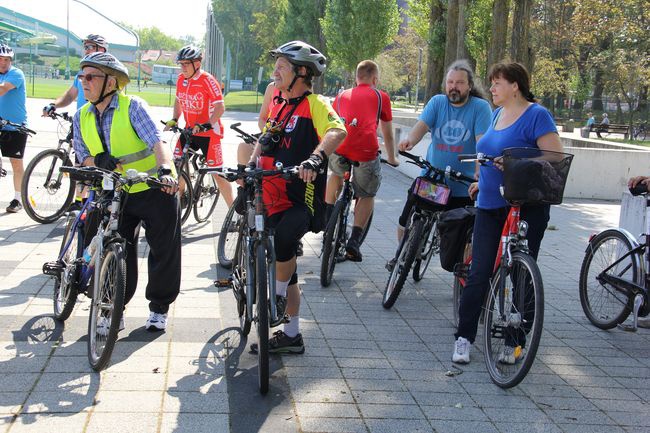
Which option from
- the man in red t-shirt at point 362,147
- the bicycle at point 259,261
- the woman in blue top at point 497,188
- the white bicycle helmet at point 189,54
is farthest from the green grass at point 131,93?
the woman in blue top at point 497,188

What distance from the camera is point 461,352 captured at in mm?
5160

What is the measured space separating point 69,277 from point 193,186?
4298mm

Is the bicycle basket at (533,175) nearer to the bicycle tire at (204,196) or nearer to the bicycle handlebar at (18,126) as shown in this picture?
the bicycle tire at (204,196)

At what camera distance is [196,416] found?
13.2 ft

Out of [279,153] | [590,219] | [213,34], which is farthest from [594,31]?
[279,153]

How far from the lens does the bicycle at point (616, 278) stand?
19.3ft

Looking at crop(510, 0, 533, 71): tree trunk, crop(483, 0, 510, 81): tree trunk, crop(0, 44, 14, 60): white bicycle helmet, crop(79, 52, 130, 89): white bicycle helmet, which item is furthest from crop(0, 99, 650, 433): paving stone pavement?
crop(483, 0, 510, 81): tree trunk

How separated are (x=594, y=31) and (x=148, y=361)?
1567 inches

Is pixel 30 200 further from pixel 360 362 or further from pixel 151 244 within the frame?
pixel 360 362

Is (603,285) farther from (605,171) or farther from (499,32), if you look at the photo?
(499,32)

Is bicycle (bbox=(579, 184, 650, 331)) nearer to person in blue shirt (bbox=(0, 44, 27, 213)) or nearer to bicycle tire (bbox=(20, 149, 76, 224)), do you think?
bicycle tire (bbox=(20, 149, 76, 224))

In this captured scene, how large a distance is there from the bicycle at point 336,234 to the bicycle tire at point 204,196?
2.54 m

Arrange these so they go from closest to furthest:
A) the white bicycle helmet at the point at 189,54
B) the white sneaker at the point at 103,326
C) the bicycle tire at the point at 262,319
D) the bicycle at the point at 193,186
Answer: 1. the bicycle tire at the point at 262,319
2. the white sneaker at the point at 103,326
3. the white bicycle helmet at the point at 189,54
4. the bicycle at the point at 193,186

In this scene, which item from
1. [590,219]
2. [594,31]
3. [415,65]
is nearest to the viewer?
[590,219]
